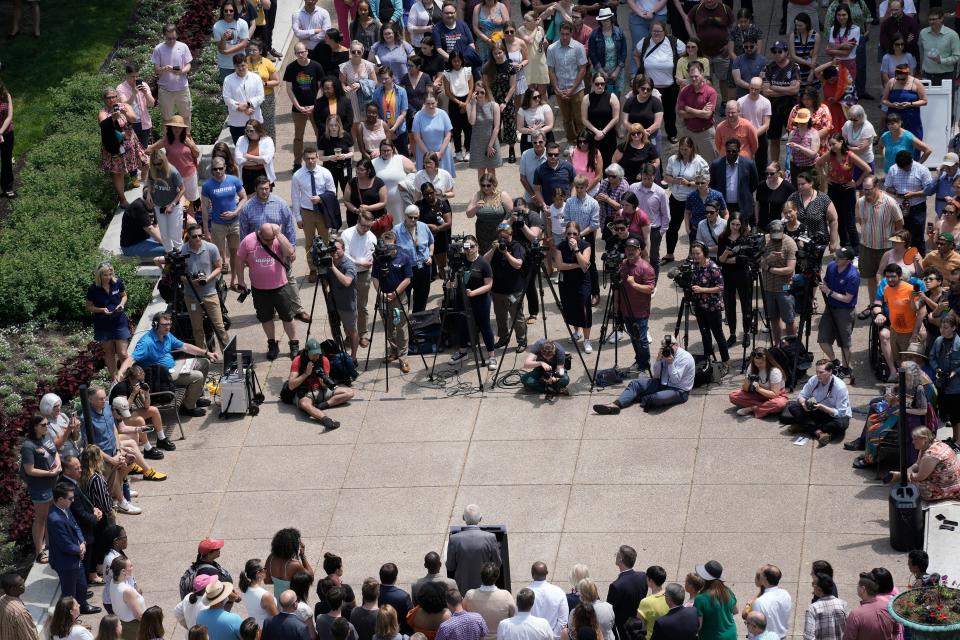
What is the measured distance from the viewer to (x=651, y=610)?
1463cm

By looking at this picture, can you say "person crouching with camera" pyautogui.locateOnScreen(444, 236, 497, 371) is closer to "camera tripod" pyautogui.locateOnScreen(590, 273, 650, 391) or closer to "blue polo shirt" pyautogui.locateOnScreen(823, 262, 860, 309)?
"camera tripod" pyautogui.locateOnScreen(590, 273, 650, 391)

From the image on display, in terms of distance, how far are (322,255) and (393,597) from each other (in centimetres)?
661

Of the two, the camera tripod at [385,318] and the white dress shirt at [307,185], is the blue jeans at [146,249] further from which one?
the camera tripod at [385,318]

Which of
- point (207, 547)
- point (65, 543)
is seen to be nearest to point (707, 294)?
point (207, 547)

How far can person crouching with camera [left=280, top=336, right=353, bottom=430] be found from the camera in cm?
2017

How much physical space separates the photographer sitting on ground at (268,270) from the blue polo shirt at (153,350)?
1458 millimetres

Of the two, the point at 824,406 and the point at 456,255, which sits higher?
the point at 456,255

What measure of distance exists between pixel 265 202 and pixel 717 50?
7.69 metres

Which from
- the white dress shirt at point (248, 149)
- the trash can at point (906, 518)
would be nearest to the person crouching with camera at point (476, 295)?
the white dress shirt at point (248, 149)

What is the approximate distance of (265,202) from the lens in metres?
22.0

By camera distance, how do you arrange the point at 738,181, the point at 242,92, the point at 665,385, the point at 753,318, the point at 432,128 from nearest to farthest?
the point at 665,385
the point at 753,318
the point at 738,181
the point at 432,128
the point at 242,92

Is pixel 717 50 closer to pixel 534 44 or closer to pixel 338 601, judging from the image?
pixel 534 44

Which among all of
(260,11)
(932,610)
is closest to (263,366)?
(260,11)

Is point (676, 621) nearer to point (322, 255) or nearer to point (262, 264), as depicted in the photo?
point (322, 255)
